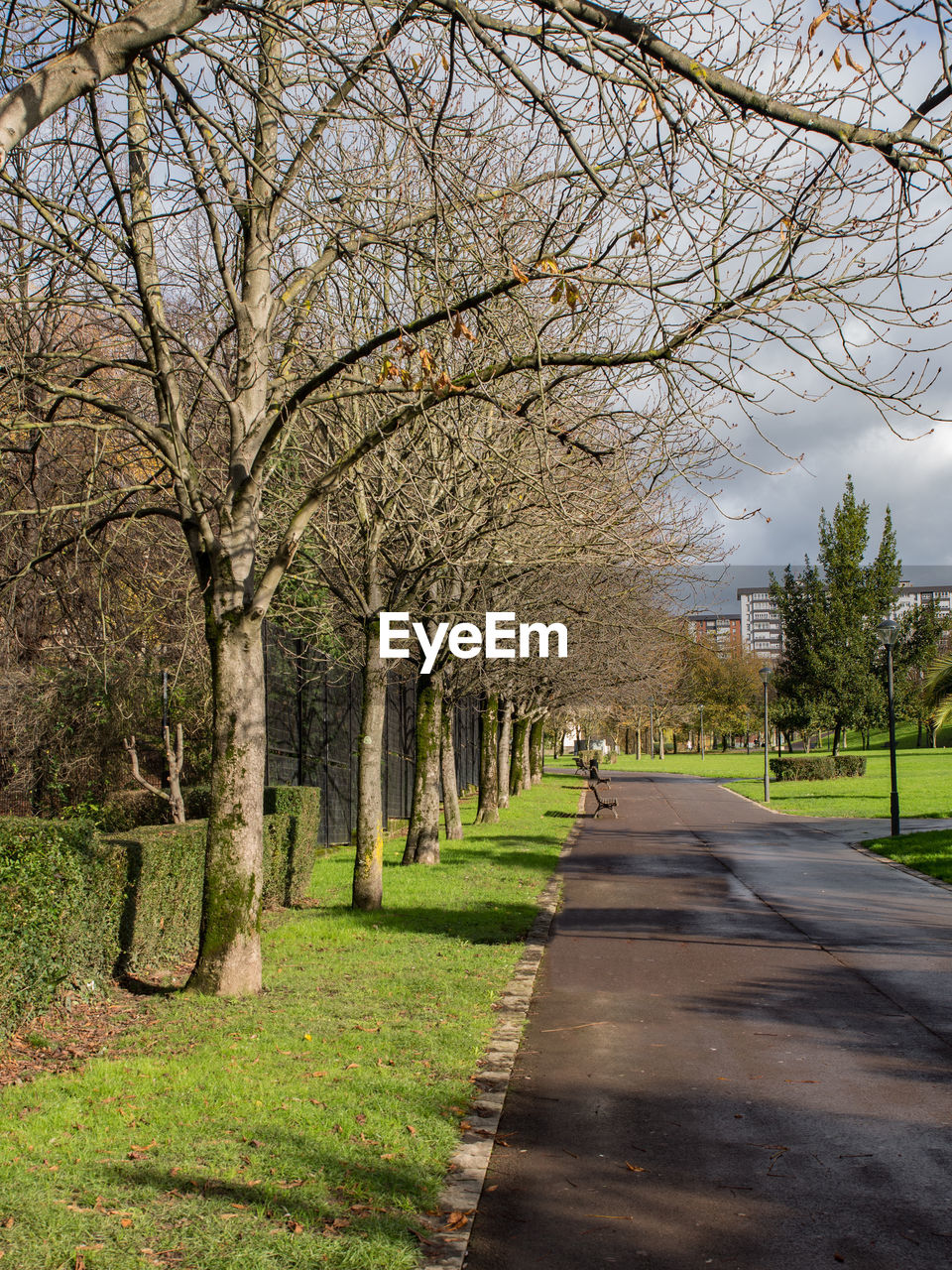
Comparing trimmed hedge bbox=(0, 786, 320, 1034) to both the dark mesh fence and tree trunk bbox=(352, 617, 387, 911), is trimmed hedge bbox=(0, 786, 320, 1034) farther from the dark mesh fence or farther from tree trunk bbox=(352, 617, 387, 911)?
the dark mesh fence

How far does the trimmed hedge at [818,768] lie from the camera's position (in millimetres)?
44969

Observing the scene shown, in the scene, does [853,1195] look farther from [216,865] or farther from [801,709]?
[801,709]

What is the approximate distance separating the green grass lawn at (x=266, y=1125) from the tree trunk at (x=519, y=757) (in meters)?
27.1

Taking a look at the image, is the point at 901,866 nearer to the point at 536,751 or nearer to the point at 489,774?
the point at 489,774

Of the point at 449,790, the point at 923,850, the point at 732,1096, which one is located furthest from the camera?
the point at 449,790

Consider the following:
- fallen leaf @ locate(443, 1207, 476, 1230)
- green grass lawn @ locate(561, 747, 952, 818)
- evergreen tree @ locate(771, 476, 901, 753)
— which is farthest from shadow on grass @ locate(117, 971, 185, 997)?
evergreen tree @ locate(771, 476, 901, 753)

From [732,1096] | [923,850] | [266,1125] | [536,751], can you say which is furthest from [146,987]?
[536,751]

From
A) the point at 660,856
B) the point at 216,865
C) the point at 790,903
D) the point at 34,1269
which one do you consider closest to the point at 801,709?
the point at 660,856

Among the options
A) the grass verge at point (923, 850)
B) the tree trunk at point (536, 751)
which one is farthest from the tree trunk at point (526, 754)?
the grass verge at point (923, 850)

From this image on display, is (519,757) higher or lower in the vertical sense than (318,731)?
lower

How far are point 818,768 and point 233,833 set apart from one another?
40.2 metres

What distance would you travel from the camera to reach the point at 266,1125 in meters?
5.29

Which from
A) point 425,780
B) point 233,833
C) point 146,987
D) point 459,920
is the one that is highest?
point 233,833

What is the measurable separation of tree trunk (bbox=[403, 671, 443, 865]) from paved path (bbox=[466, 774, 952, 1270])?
392cm
